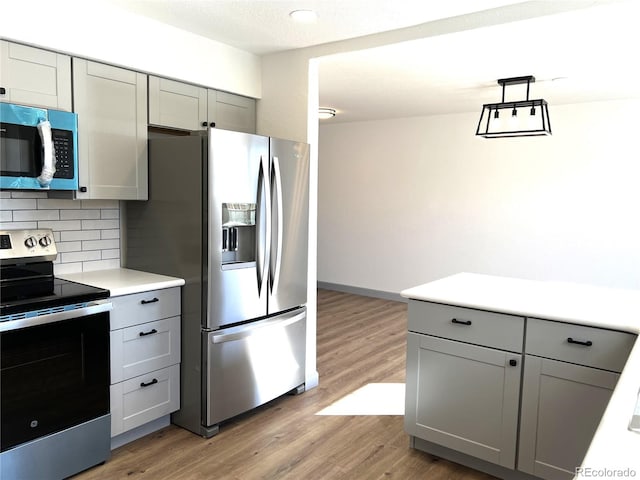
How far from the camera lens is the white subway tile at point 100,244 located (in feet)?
9.91

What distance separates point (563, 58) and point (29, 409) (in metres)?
3.64

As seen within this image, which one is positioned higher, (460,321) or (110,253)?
(110,253)

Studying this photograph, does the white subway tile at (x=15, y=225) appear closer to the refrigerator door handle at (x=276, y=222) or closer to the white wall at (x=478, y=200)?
the refrigerator door handle at (x=276, y=222)

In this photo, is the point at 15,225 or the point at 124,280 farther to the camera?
the point at 124,280

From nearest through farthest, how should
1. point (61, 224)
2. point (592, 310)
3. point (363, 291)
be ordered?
1. point (592, 310)
2. point (61, 224)
3. point (363, 291)

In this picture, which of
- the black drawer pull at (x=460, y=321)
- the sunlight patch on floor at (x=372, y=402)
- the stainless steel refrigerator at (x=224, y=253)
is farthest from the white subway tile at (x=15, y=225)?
the black drawer pull at (x=460, y=321)

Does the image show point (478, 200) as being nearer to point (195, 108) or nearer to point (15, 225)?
point (195, 108)

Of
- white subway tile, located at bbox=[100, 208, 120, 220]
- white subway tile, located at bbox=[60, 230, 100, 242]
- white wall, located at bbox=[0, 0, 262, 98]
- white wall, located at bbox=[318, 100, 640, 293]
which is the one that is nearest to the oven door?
white subway tile, located at bbox=[60, 230, 100, 242]

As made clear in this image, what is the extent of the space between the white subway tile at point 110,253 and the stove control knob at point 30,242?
0.55 meters

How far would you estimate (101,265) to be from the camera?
3.11m

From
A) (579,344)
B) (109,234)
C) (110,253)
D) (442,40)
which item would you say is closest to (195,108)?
(109,234)

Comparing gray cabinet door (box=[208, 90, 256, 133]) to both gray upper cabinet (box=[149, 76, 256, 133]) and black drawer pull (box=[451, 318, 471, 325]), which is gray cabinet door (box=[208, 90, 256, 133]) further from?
black drawer pull (box=[451, 318, 471, 325])

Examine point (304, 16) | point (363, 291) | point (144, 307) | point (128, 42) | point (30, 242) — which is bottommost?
point (363, 291)

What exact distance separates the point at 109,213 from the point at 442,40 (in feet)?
7.49
